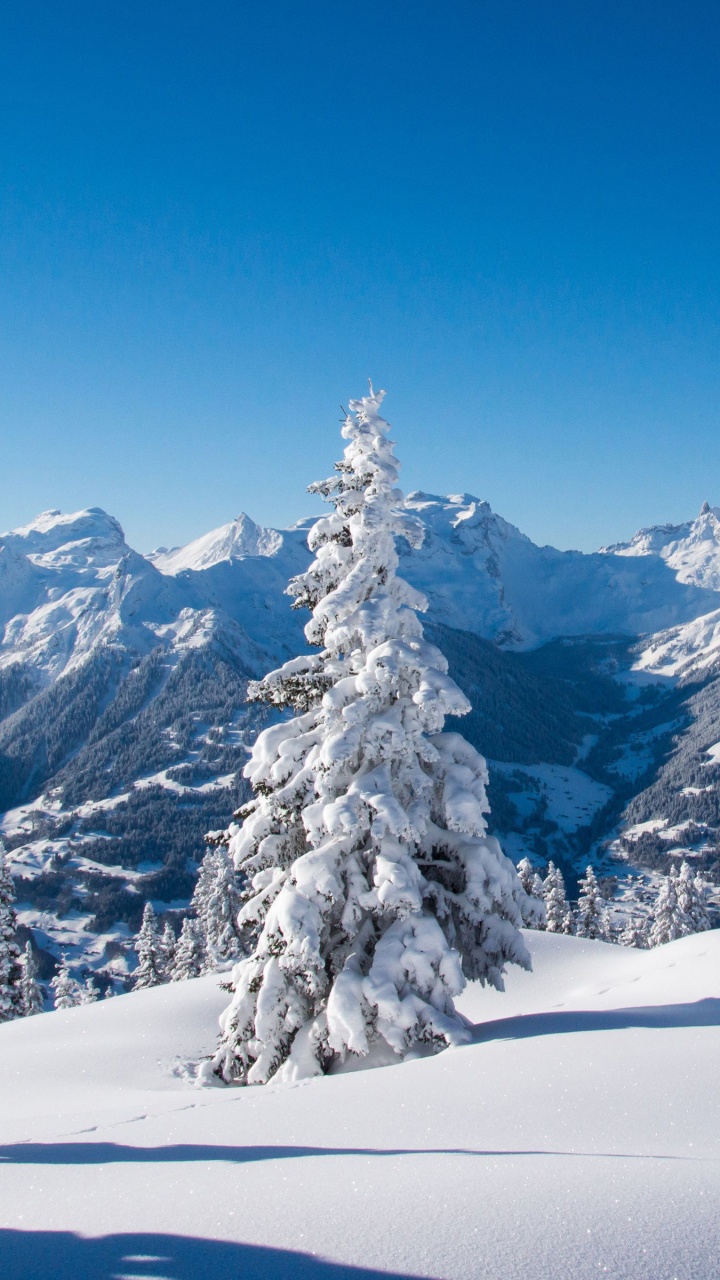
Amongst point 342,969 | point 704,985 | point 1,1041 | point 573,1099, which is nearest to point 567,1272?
point 573,1099

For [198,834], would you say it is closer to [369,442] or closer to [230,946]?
[230,946]

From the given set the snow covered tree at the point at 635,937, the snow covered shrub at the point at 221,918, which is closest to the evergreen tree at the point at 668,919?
the snow covered tree at the point at 635,937

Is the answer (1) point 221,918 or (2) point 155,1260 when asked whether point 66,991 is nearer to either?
(1) point 221,918

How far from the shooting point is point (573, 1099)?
300 inches

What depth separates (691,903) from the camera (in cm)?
4916

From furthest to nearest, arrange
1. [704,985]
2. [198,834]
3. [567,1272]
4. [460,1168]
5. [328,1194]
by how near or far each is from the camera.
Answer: [198,834] → [704,985] → [460,1168] → [328,1194] → [567,1272]

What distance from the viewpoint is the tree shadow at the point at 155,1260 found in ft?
12.6

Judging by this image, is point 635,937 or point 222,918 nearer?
point 222,918

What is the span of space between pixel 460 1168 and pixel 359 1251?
5.21 feet

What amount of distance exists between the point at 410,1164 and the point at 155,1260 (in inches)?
82.5

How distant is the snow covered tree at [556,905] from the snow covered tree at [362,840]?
37960 mm

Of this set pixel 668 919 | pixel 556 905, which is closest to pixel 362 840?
pixel 556 905

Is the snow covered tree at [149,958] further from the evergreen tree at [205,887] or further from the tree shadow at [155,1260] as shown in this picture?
the tree shadow at [155,1260]

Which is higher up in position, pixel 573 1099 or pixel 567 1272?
pixel 567 1272
